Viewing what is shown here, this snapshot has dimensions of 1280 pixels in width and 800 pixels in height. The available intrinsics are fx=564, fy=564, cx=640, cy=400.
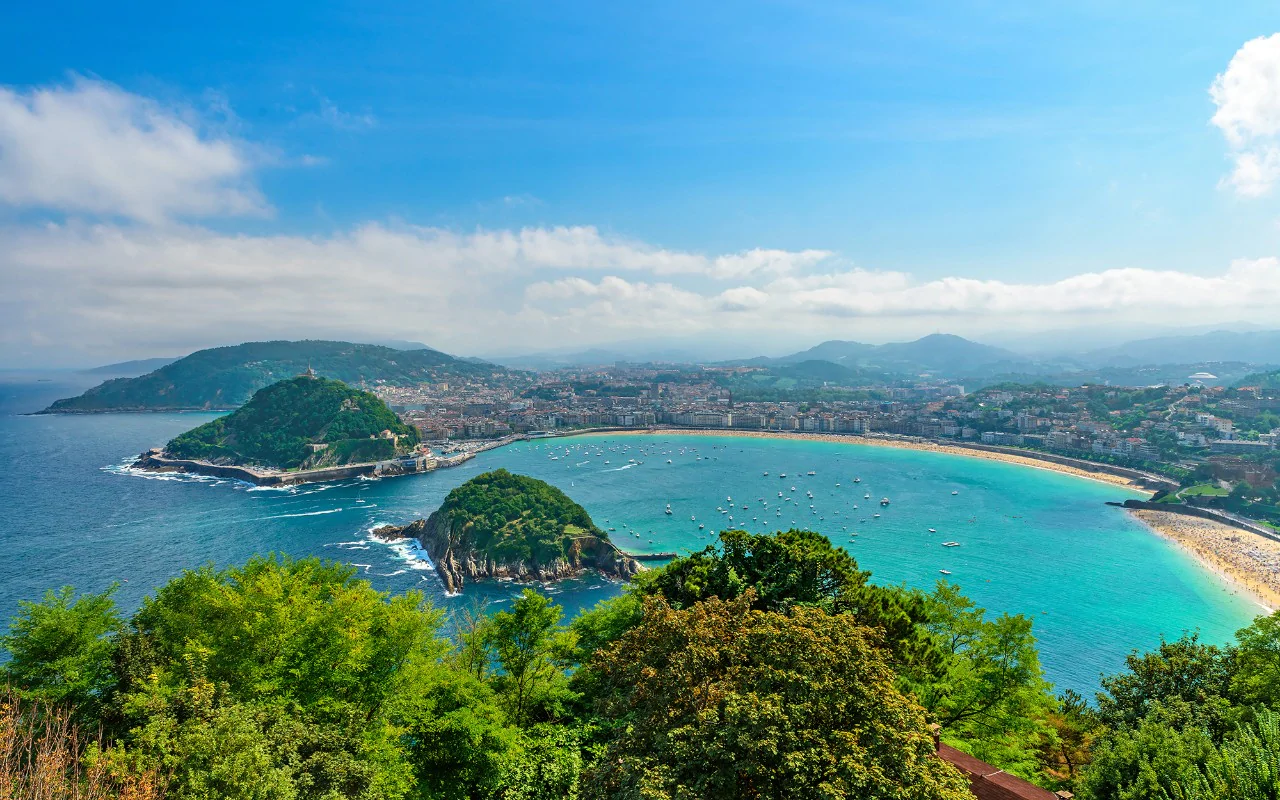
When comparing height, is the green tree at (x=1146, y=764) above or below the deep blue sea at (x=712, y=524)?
above

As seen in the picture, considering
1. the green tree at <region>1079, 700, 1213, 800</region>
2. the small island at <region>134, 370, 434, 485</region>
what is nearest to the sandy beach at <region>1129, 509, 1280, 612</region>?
the green tree at <region>1079, 700, 1213, 800</region>

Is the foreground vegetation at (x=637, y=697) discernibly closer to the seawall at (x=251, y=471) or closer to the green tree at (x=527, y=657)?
the green tree at (x=527, y=657)

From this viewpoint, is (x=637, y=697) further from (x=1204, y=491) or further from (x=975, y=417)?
(x=975, y=417)

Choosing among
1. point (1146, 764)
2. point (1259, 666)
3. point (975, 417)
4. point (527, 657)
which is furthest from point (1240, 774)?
point (975, 417)

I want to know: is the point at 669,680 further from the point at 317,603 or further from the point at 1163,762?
the point at 317,603

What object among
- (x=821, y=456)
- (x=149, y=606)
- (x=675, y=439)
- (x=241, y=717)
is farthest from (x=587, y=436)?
(x=241, y=717)

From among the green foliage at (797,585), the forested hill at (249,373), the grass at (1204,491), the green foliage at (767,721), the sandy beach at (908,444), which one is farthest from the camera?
the forested hill at (249,373)

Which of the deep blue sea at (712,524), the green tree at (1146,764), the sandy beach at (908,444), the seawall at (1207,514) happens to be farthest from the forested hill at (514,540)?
the sandy beach at (908,444)
